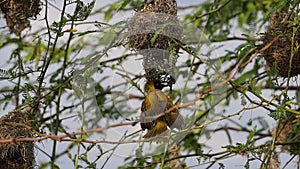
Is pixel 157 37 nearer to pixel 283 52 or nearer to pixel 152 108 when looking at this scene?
pixel 152 108

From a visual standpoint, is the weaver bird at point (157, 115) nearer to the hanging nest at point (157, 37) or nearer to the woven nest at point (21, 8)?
the hanging nest at point (157, 37)

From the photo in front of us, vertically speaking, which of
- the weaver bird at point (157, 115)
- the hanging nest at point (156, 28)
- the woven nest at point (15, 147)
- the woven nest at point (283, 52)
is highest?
the woven nest at point (283, 52)

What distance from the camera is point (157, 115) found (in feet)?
4.18

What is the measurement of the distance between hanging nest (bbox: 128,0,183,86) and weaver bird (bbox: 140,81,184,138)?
84 mm

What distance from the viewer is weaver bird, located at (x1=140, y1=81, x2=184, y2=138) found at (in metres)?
1.29

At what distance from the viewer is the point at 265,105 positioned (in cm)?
170

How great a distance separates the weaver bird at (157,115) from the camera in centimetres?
129

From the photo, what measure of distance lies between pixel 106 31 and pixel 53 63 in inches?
33.7

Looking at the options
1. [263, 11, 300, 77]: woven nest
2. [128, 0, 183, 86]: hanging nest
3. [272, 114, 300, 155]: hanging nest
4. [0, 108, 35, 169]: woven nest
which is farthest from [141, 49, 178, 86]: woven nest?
[272, 114, 300, 155]: hanging nest

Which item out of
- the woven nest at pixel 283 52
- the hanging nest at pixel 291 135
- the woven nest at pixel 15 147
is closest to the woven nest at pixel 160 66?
the woven nest at pixel 15 147

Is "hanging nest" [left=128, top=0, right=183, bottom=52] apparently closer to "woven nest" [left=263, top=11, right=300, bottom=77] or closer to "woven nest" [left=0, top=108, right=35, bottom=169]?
"woven nest" [left=0, top=108, right=35, bottom=169]

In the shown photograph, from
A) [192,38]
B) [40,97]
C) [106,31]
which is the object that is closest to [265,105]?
[192,38]

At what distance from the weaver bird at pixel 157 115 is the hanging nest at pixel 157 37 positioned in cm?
8

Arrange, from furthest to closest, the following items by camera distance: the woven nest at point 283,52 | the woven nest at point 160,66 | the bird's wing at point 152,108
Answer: the woven nest at point 283,52
the woven nest at point 160,66
the bird's wing at point 152,108
